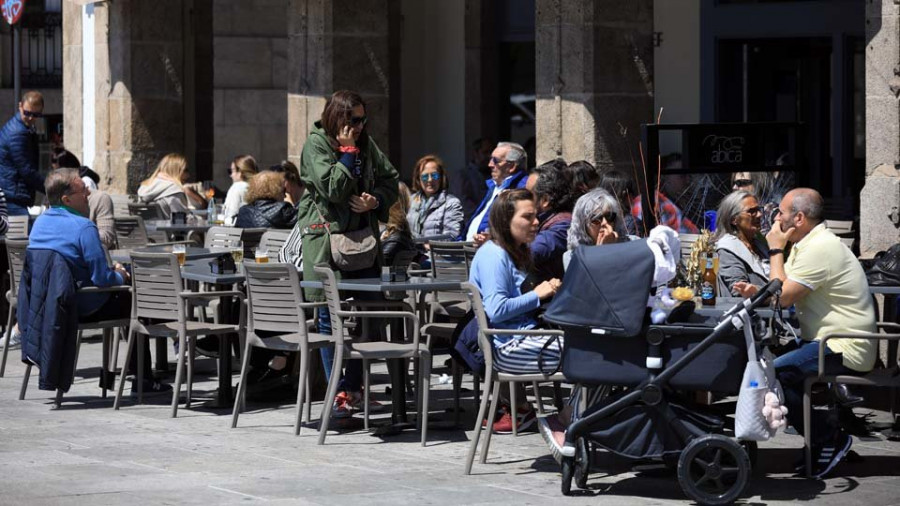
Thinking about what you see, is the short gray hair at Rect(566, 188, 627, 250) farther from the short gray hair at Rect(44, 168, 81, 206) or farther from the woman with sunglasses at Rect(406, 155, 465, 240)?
the woman with sunglasses at Rect(406, 155, 465, 240)

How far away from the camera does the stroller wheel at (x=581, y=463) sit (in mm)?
7332

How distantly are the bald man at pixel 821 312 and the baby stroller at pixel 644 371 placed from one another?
0.63 meters

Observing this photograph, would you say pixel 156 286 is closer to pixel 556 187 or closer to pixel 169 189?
pixel 556 187

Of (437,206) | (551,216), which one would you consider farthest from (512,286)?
(437,206)

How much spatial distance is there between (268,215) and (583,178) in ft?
10.7

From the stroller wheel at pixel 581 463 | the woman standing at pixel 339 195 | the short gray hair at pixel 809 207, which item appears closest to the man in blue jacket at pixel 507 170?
the woman standing at pixel 339 195

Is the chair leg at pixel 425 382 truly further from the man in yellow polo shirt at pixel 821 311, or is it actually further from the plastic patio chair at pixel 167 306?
the man in yellow polo shirt at pixel 821 311

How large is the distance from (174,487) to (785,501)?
8.65 feet

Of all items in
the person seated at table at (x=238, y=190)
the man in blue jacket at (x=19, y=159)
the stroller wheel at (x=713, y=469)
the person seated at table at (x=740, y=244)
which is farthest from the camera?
the person seated at table at (x=238, y=190)

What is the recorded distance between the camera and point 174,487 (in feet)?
24.4

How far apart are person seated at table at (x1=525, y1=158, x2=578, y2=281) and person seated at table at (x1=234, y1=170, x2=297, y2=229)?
2.97 metres

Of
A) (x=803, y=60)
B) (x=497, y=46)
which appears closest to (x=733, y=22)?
(x=803, y=60)

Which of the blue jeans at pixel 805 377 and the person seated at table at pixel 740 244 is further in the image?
the person seated at table at pixel 740 244

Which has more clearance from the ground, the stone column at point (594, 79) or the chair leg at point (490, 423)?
the stone column at point (594, 79)
